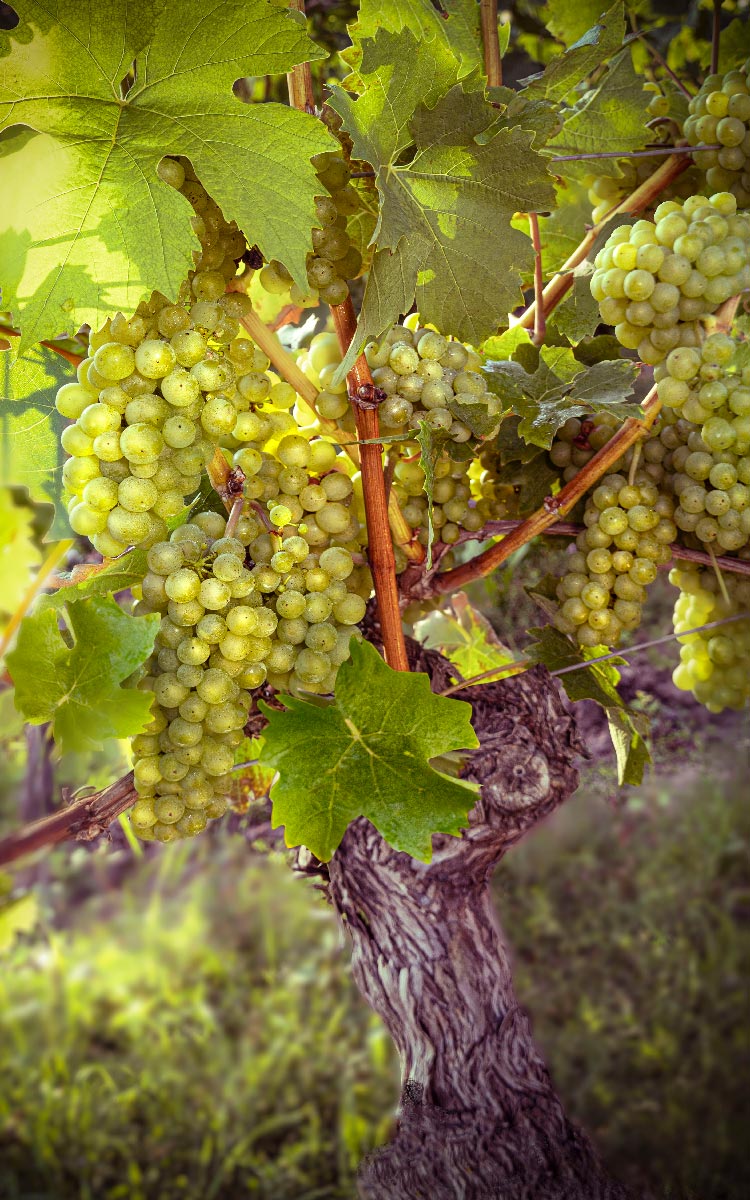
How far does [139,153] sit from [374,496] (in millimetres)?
213

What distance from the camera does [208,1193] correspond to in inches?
51.6

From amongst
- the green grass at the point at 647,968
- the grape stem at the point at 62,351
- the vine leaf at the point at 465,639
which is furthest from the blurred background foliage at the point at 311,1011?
the grape stem at the point at 62,351

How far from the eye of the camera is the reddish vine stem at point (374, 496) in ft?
1.77

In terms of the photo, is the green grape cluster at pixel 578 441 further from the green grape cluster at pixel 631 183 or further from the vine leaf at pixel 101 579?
the vine leaf at pixel 101 579

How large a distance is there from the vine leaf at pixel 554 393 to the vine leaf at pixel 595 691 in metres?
0.15

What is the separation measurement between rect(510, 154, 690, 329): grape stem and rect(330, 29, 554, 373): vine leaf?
0.13 meters

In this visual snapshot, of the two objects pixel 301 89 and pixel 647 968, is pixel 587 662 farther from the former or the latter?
pixel 647 968

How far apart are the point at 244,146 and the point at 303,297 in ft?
0.34

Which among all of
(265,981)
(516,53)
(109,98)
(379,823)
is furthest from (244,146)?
(265,981)

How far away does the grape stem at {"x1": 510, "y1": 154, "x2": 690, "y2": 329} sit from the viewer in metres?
0.67

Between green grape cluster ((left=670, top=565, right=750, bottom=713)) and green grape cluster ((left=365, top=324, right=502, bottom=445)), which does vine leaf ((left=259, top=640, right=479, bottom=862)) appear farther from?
green grape cluster ((left=670, top=565, right=750, bottom=713))

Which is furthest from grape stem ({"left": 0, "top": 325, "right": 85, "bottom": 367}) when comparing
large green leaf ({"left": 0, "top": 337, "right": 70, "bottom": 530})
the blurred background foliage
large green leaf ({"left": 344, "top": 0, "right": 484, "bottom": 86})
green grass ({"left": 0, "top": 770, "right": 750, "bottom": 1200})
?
green grass ({"left": 0, "top": 770, "right": 750, "bottom": 1200})

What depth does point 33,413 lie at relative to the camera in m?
0.56

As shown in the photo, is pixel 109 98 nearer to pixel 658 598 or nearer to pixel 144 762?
pixel 144 762
